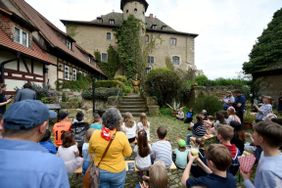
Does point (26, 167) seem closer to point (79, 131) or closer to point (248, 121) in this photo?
point (79, 131)

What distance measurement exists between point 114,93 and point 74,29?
70.0ft

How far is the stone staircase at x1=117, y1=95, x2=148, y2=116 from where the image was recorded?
15.0 meters

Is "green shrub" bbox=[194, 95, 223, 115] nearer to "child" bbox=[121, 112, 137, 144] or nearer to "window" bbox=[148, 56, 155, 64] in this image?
"child" bbox=[121, 112, 137, 144]

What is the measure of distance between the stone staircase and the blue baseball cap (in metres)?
13.0

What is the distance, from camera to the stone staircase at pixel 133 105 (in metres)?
15.0

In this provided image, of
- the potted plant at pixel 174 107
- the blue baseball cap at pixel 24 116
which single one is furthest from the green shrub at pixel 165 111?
the blue baseball cap at pixel 24 116

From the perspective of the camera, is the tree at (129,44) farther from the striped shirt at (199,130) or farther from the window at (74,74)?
the striped shirt at (199,130)

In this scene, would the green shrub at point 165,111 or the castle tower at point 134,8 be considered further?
the castle tower at point 134,8

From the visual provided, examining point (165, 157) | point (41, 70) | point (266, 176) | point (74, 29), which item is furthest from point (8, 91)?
point (74, 29)

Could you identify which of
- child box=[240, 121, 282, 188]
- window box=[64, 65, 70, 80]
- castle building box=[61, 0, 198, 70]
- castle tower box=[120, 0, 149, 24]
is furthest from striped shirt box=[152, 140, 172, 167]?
castle tower box=[120, 0, 149, 24]

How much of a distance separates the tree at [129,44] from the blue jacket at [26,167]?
96.2ft

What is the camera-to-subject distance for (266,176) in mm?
2234

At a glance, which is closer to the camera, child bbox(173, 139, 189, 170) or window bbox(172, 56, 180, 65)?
child bbox(173, 139, 189, 170)

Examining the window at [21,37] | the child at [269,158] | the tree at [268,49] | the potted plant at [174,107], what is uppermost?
the tree at [268,49]
